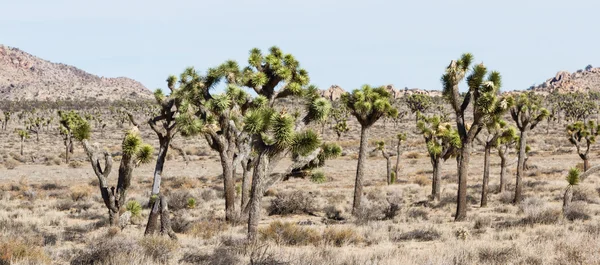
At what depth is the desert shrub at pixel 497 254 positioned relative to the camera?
8.86m

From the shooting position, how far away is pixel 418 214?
19.6 metres

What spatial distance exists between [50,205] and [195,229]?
41.5 feet

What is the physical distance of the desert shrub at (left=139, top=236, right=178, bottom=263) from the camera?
360 inches

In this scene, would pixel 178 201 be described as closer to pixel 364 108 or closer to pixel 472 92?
pixel 364 108

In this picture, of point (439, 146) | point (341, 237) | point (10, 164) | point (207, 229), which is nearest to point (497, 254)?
point (341, 237)

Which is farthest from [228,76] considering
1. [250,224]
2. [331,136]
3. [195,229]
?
[331,136]

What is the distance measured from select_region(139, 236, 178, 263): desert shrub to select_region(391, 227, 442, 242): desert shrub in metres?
6.06

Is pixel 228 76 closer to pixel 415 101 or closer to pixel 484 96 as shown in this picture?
pixel 484 96

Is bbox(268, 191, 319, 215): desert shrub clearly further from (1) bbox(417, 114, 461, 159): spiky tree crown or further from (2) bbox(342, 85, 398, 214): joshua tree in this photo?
(1) bbox(417, 114, 461, 159): spiky tree crown

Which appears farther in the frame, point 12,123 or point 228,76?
point 12,123

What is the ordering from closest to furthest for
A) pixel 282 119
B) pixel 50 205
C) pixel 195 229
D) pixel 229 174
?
pixel 282 119, pixel 195 229, pixel 229 174, pixel 50 205

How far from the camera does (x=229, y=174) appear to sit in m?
15.9

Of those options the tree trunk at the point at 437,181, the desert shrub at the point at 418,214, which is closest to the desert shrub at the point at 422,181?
the tree trunk at the point at 437,181

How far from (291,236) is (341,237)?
1.28 meters
